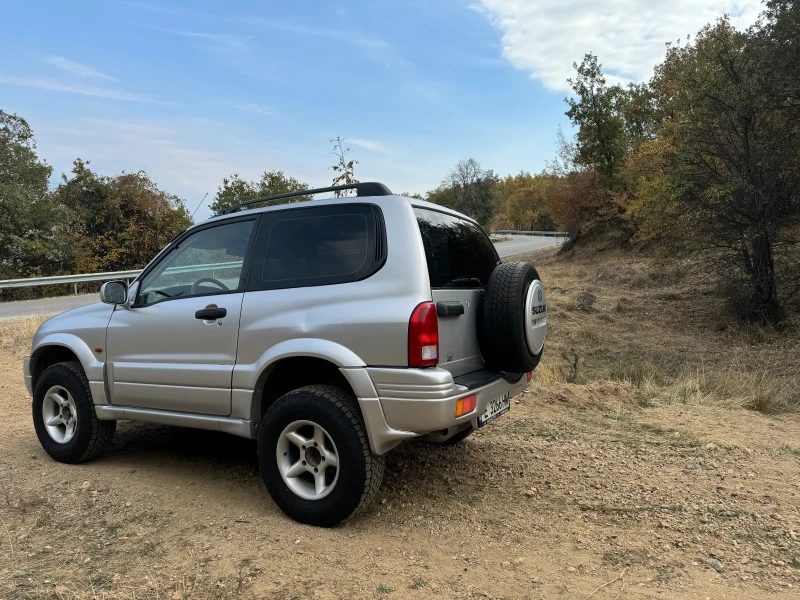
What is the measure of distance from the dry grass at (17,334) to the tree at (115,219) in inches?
603

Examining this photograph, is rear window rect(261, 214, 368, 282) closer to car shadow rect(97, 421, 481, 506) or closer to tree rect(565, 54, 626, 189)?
car shadow rect(97, 421, 481, 506)

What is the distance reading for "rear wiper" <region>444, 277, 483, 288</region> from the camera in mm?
3625

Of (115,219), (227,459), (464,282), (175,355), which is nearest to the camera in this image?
(464,282)

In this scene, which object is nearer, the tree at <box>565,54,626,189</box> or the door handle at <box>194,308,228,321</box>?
the door handle at <box>194,308,228,321</box>

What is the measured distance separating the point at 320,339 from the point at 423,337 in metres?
0.65

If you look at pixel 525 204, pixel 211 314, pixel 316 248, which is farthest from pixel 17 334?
pixel 525 204

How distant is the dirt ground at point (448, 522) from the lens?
2842 millimetres

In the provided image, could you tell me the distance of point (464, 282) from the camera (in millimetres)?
3764

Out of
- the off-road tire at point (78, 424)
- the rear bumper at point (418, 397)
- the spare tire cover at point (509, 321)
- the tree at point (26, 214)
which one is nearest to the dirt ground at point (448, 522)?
the off-road tire at point (78, 424)

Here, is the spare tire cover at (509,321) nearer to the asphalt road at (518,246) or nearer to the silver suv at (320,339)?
the silver suv at (320,339)

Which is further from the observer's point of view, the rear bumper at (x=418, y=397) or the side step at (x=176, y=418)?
the side step at (x=176, y=418)

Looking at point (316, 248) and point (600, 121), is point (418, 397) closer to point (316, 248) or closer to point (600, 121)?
point (316, 248)

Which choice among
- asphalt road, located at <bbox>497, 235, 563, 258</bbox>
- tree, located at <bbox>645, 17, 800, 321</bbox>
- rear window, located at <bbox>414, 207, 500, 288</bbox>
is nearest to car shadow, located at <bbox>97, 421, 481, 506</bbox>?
rear window, located at <bbox>414, 207, 500, 288</bbox>

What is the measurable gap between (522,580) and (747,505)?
1.80m
